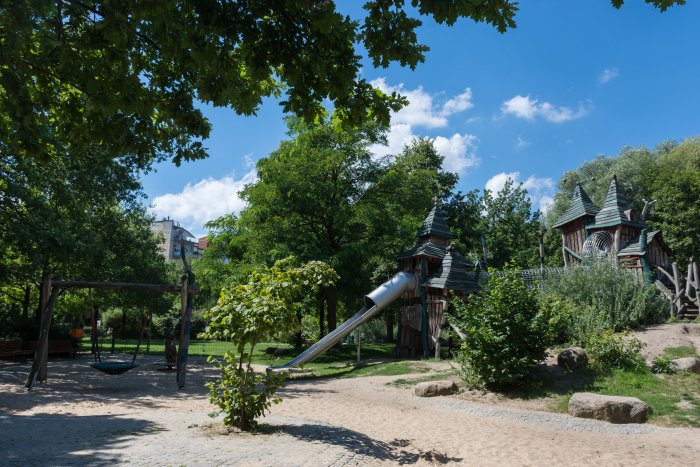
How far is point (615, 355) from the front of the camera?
12.3 meters

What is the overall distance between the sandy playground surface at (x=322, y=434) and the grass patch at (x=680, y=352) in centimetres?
44

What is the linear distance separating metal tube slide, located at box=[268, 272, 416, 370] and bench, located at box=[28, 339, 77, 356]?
11987 millimetres

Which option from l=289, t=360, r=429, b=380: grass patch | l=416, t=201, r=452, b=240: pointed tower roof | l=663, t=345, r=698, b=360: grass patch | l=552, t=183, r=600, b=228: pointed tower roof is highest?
l=552, t=183, r=600, b=228: pointed tower roof

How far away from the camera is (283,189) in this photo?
23188mm

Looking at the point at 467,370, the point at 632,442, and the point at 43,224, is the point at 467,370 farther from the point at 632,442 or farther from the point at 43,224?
the point at 43,224

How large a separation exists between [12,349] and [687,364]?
24036 millimetres

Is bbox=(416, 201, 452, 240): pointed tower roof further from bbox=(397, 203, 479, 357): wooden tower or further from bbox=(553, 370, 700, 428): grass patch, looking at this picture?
bbox=(553, 370, 700, 428): grass patch

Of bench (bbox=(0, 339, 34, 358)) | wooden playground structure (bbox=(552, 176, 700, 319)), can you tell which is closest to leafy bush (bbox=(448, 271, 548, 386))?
wooden playground structure (bbox=(552, 176, 700, 319))

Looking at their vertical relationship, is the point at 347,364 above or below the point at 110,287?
below

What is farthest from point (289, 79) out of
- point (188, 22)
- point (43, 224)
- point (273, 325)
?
point (43, 224)

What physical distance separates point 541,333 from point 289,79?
946 centimetres

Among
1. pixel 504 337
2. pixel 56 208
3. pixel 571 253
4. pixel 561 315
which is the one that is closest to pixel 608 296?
pixel 561 315

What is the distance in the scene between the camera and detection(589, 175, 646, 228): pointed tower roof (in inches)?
787

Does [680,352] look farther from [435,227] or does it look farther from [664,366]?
[435,227]
